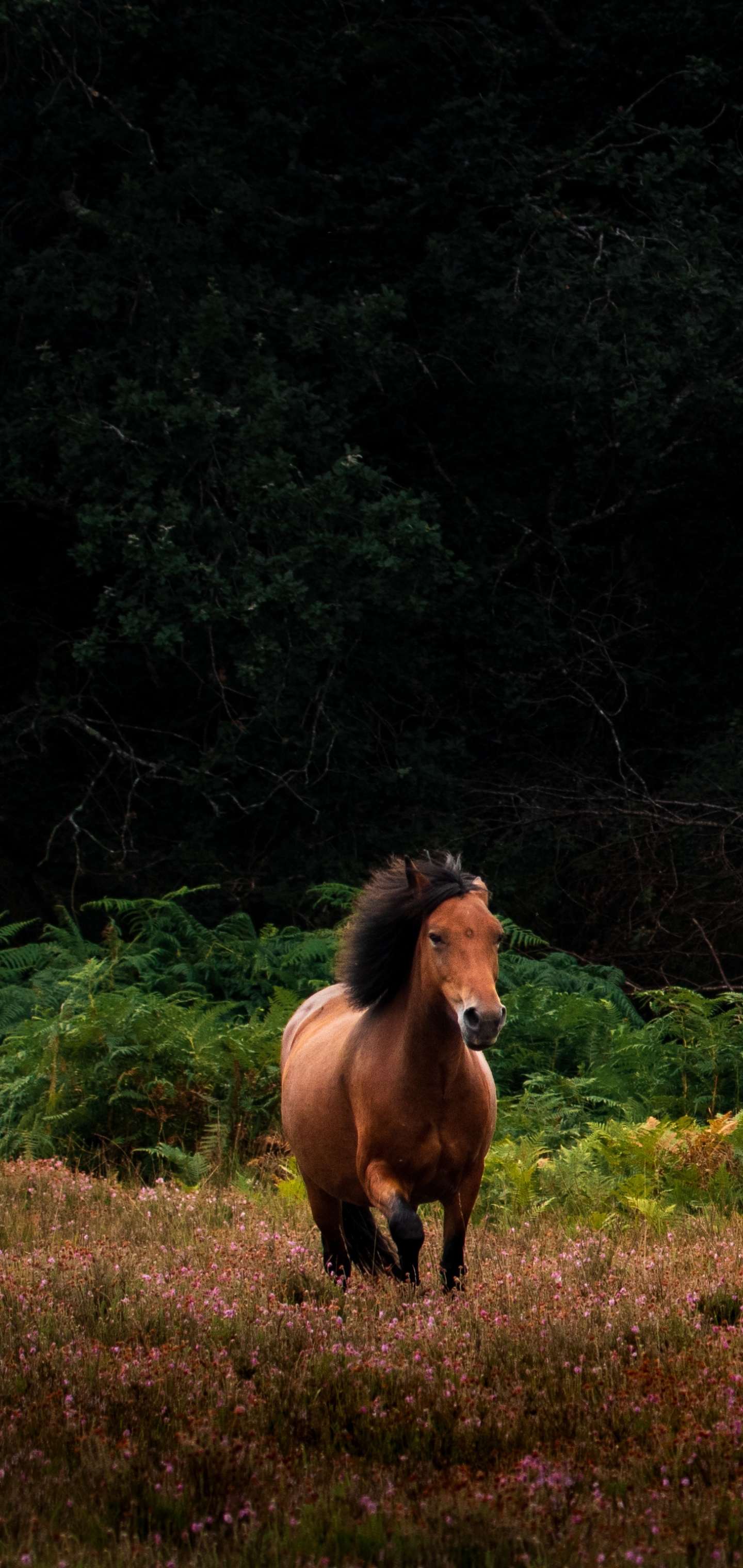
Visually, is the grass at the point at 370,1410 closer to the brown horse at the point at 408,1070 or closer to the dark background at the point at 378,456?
the brown horse at the point at 408,1070

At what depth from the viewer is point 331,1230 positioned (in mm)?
6008

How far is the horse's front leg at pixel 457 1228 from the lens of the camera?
5250mm

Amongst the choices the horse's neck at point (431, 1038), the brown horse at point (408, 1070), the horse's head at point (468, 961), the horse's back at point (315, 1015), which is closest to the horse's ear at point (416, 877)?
the brown horse at point (408, 1070)

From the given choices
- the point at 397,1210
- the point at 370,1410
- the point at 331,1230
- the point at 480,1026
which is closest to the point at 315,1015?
the point at 331,1230

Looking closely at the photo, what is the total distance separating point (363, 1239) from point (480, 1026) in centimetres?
202

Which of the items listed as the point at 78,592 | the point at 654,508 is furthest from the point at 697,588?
the point at 78,592

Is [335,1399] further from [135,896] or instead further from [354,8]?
[354,8]

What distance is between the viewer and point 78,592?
1759 cm

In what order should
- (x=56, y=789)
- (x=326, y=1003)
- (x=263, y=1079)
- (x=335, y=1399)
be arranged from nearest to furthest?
(x=335, y=1399)
(x=326, y=1003)
(x=263, y=1079)
(x=56, y=789)

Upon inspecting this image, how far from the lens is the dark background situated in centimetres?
1419

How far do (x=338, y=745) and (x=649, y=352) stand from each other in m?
5.21

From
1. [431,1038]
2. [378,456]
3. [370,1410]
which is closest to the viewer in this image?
[370,1410]

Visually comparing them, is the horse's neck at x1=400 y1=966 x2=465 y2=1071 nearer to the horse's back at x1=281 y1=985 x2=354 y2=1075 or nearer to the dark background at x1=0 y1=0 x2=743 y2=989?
the horse's back at x1=281 y1=985 x2=354 y2=1075

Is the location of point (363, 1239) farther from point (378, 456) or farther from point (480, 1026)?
point (378, 456)
